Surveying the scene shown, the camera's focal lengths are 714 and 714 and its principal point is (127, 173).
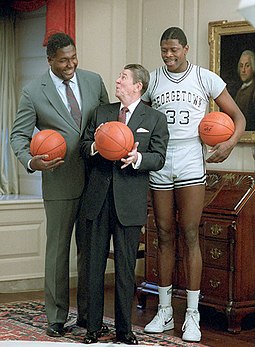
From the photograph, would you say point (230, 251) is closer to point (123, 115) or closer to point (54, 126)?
point (123, 115)

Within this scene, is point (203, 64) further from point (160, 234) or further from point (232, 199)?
point (160, 234)

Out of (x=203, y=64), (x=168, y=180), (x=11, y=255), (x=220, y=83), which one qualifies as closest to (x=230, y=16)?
(x=203, y=64)

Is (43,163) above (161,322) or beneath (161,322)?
above

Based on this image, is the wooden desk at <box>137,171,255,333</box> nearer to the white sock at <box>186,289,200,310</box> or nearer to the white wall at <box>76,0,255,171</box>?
the white sock at <box>186,289,200,310</box>

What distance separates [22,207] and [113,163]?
2.07m

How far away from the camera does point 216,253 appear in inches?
173

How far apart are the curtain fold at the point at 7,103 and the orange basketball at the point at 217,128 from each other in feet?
8.84

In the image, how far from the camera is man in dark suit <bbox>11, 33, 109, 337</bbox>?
3812mm

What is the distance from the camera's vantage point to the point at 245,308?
4301 mm

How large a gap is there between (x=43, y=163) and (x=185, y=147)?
84 cm

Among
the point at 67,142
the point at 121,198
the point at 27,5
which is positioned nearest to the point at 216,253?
the point at 121,198

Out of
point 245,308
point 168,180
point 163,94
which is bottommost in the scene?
point 245,308

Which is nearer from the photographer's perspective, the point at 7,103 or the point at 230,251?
the point at 230,251

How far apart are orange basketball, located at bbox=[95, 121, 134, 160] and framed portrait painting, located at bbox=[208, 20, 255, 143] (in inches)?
63.7
